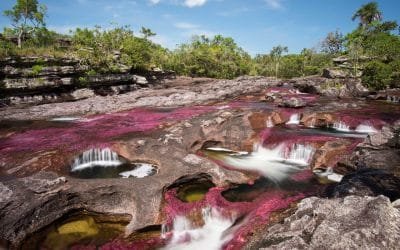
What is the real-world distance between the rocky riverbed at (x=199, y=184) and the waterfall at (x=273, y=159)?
3.4 inches

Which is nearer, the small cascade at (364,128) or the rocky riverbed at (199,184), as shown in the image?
the rocky riverbed at (199,184)

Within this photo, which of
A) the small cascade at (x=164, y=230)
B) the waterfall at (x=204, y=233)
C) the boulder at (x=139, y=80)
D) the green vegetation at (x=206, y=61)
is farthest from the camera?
the green vegetation at (x=206, y=61)

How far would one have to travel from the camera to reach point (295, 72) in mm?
123375

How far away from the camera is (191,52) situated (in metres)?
104

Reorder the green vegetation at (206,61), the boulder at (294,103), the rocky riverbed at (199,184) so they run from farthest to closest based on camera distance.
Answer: the green vegetation at (206,61) → the boulder at (294,103) → the rocky riverbed at (199,184)

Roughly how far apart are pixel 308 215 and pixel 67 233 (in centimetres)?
1027

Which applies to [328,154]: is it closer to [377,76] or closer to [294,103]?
[294,103]

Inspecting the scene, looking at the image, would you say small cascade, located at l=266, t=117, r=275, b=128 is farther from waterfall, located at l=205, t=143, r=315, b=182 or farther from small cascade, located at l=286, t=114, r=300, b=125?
waterfall, located at l=205, t=143, r=315, b=182

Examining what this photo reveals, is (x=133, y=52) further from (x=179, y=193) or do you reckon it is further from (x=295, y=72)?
(x=295, y=72)

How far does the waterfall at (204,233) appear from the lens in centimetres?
1305

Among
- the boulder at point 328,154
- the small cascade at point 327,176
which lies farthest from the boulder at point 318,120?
the small cascade at point 327,176

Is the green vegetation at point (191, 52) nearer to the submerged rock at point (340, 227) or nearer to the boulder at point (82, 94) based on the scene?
the boulder at point (82, 94)

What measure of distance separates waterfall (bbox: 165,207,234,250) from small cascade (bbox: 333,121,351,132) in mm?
21807

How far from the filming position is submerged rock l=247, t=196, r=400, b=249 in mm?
8195
